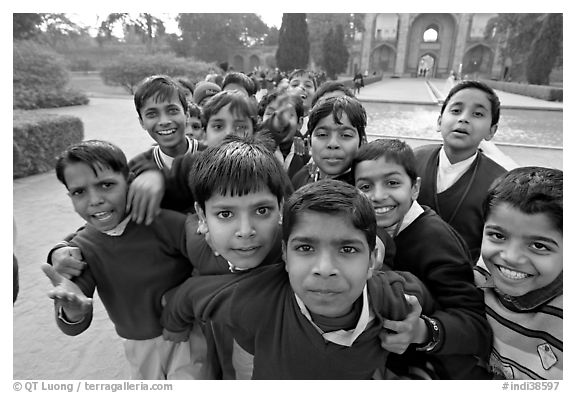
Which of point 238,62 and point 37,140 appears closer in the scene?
point 37,140

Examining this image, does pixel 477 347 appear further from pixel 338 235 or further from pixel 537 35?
pixel 537 35

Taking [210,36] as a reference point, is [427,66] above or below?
below

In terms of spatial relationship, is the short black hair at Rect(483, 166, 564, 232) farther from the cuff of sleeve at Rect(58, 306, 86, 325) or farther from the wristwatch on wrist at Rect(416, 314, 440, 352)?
the cuff of sleeve at Rect(58, 306, 86, 325)

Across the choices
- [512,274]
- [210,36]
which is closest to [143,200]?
[512,274]

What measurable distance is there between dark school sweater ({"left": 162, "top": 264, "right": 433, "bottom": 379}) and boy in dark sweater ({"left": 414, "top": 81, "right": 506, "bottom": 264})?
0.61 meters

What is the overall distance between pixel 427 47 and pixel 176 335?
37.4 meters

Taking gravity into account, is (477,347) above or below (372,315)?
below

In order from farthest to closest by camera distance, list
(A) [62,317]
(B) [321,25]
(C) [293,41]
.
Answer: (B) [321,25] → (C) [293,41] → (A) [62,317]

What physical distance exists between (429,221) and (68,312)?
52.1 inches

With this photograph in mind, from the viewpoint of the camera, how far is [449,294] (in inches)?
46.8

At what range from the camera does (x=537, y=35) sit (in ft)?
61.8

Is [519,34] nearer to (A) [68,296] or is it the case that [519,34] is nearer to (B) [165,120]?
(B) [165,120]

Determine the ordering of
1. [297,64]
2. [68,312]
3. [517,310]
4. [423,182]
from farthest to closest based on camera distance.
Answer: [297,64] < [423,182] < [68,312] < [517,310]

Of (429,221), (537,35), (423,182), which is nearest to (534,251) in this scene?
(429,221)
